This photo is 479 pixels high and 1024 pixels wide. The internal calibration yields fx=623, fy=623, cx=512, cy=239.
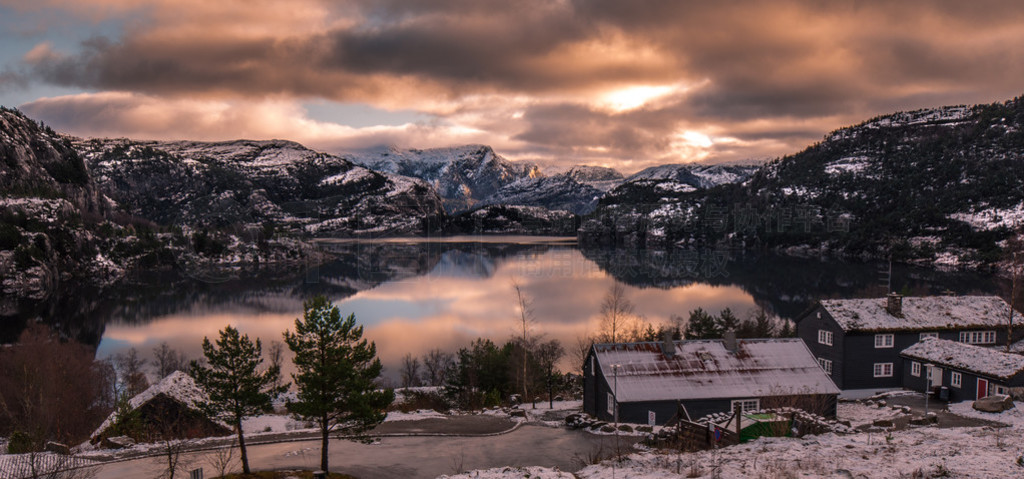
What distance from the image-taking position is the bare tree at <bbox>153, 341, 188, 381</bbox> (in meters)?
65.4

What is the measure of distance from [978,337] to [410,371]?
51.5m

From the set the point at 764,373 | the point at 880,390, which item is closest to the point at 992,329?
the point at 880,390


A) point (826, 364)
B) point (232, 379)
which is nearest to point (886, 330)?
point (826, 364)

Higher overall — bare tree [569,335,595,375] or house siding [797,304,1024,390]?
house siding [797,304,1024,390]

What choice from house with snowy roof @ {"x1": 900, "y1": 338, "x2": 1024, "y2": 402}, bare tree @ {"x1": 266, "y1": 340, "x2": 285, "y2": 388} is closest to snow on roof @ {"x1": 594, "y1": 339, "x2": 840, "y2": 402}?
house with snowy roof @ {"x1": 900, "y1": 338, "x2": 1024, "y2": 402}

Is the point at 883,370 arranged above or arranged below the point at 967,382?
below

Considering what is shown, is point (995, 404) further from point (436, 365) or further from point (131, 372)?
point (131, 372)

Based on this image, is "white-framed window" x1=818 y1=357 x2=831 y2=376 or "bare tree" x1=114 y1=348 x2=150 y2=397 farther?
"bare tree" x1=114 y1=348 x2=150 y2=397

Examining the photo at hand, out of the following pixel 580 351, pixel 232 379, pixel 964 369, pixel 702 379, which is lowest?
pixel 580 351

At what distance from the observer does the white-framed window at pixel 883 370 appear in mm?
48688

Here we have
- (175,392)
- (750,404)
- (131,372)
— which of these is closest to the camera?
(750,404)

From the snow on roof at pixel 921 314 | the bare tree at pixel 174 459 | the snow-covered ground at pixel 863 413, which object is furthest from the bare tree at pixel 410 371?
the snow on roof at pixel 921 314

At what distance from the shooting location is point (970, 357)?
129ft

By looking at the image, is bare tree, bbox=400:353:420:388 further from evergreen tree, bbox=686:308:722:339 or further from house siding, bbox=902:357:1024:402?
house siding, bbox=902:357:1024:402
